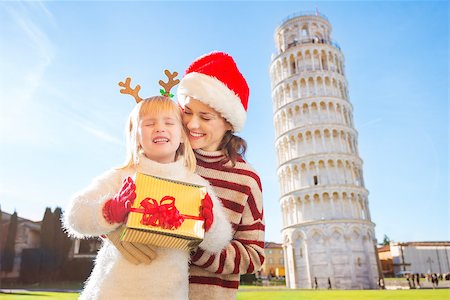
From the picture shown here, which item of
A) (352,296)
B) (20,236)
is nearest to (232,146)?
(352,296)

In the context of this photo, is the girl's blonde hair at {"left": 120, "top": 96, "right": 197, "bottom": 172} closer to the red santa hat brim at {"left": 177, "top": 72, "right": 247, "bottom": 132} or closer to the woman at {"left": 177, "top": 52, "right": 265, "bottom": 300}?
the woman at {"left": 177, "top": 52, "right": 265, "bottom": 300}

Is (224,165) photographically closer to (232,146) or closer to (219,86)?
(232,146)

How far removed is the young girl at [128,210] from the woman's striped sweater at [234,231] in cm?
19

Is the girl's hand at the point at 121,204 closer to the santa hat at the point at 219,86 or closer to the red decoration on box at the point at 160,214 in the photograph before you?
the red decoration on box at the point at 160,214

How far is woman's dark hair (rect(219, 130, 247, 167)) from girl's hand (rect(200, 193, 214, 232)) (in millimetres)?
738

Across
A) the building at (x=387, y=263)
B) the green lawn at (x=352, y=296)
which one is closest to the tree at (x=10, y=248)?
the green lawn at (x=352, y=296)

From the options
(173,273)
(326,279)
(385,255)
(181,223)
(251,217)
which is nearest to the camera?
(181,223)

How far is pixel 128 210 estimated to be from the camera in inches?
72.7

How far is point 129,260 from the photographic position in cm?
201

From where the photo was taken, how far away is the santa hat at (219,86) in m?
2.88

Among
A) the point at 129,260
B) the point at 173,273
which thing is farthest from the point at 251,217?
the point at 129,260

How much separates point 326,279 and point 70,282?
27.5m

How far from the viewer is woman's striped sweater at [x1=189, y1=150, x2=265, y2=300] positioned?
232cm

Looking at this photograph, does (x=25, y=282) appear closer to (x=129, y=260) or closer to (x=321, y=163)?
(x=321, y=163)
